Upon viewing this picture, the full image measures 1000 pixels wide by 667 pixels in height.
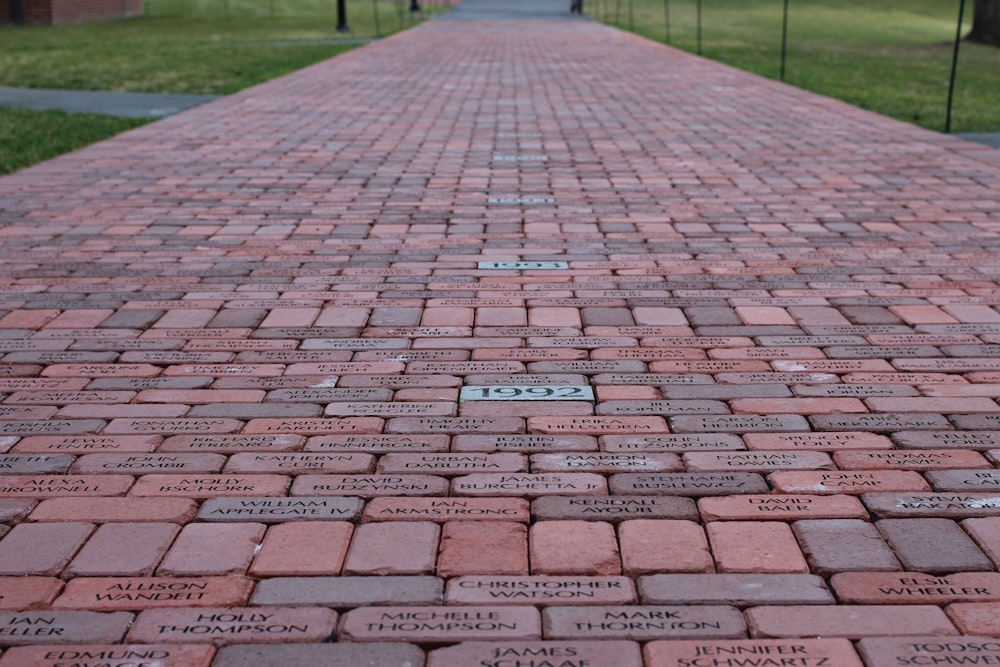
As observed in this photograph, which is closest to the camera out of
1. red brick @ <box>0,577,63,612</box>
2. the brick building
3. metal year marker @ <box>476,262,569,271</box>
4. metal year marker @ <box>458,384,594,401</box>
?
red brick @ <box>0,577,63,612</box>

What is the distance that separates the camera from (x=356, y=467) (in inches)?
123

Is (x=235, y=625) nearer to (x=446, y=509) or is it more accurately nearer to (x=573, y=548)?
(x=446, y=509)

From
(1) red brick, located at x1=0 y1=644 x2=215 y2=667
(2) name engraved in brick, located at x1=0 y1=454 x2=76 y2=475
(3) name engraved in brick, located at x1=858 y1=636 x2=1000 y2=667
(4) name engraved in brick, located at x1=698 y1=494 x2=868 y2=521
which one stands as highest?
(1) red brick, located at x1=0 y1=644 x2=215 y2=667

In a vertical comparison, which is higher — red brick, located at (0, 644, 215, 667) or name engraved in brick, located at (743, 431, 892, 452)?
red brick, located at (0, 644, 215, 667)

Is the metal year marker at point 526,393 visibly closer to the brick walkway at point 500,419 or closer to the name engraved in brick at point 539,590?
the brick walkway at point 500,419

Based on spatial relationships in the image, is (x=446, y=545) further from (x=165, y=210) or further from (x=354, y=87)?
(x=354, y=87)

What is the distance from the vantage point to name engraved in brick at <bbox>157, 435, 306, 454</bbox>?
3.25 m

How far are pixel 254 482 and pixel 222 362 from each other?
1041mm

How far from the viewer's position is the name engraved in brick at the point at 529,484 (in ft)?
9.72

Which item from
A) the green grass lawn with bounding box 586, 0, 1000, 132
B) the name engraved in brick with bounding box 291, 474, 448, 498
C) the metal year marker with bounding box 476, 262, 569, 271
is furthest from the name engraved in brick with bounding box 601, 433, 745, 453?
the green grass lawn with bounding box 586, 0, 1000, 132

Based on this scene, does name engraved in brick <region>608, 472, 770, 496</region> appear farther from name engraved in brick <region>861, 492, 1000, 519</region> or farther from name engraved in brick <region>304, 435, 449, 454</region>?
name engraved in brick <region>304, 435, 449, 454</region>

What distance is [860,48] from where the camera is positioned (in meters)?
21.0

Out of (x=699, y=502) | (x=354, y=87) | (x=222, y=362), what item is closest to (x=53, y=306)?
(x=222, y=362)

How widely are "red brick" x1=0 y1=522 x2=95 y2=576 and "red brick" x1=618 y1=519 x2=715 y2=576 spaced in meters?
1.32
